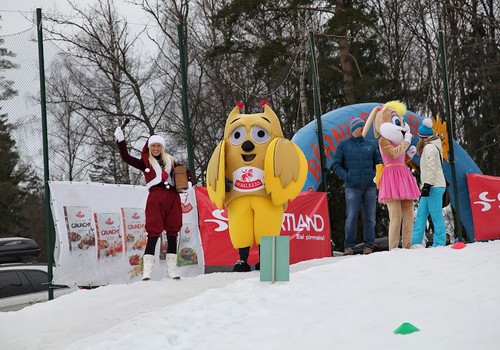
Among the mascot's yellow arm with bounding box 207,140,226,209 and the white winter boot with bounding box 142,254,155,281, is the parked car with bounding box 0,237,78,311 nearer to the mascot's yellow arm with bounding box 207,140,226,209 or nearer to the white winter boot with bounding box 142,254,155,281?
the white winter boot with bounding box 142,254,155,281

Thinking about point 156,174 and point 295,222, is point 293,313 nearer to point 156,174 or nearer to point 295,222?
point 156,174

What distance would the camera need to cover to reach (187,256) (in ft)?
30.5

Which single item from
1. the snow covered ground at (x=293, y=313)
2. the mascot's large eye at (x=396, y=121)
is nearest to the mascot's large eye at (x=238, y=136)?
the snow covered ground at (x=293, y=313)

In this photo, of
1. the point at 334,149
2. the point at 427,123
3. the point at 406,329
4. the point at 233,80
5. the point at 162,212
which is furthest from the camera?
the point at 233,80

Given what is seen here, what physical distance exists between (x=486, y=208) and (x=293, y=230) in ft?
9.68

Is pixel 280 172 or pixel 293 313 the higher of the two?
pixel 280 172

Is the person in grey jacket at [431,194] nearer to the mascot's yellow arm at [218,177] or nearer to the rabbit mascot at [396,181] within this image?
the rabbit mascot at [396,181]

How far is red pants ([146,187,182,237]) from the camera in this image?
746 cm

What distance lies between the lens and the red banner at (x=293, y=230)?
9.35 m

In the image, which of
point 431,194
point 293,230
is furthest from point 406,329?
point 293,230

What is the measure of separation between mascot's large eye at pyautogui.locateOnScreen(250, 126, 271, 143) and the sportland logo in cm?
164

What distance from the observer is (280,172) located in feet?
25.7

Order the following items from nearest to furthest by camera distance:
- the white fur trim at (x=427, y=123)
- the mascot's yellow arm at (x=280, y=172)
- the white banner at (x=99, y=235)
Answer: the mascot's yellow arm at (x=280, y=172), the white banner at (x=99, y=235), the white fur trim at (x=427, y=123)

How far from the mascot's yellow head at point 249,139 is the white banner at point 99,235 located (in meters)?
1.42
